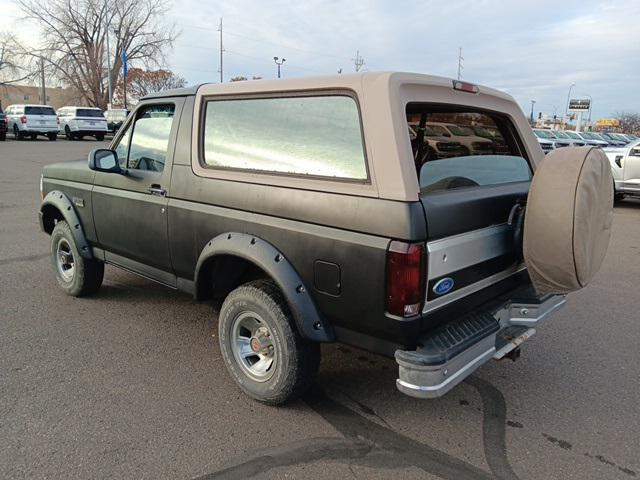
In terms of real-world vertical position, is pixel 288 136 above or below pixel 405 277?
above

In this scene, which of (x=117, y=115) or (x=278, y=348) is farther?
(x=117, y=115)

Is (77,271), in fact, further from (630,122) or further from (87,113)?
(630,122)

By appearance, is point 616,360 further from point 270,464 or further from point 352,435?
point 270,464

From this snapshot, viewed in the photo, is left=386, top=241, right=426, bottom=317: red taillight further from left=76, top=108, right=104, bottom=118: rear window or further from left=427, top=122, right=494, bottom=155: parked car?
left=76, top=108, right=104, bottom=118: rear window

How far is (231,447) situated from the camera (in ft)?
8.89

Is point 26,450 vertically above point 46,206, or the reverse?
point 46,206

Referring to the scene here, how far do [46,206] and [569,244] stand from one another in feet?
15.1

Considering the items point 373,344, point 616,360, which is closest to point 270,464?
point 373,344

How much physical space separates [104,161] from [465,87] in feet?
8.87

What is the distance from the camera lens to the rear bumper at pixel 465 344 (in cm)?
241

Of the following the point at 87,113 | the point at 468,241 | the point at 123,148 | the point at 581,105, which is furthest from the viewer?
the point at 581,105

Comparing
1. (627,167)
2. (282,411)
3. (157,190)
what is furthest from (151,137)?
(627,167)

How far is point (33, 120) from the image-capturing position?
27797 mm

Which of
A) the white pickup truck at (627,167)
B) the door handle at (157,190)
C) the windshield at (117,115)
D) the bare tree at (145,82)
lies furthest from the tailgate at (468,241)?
the bare tree at (145,82)
